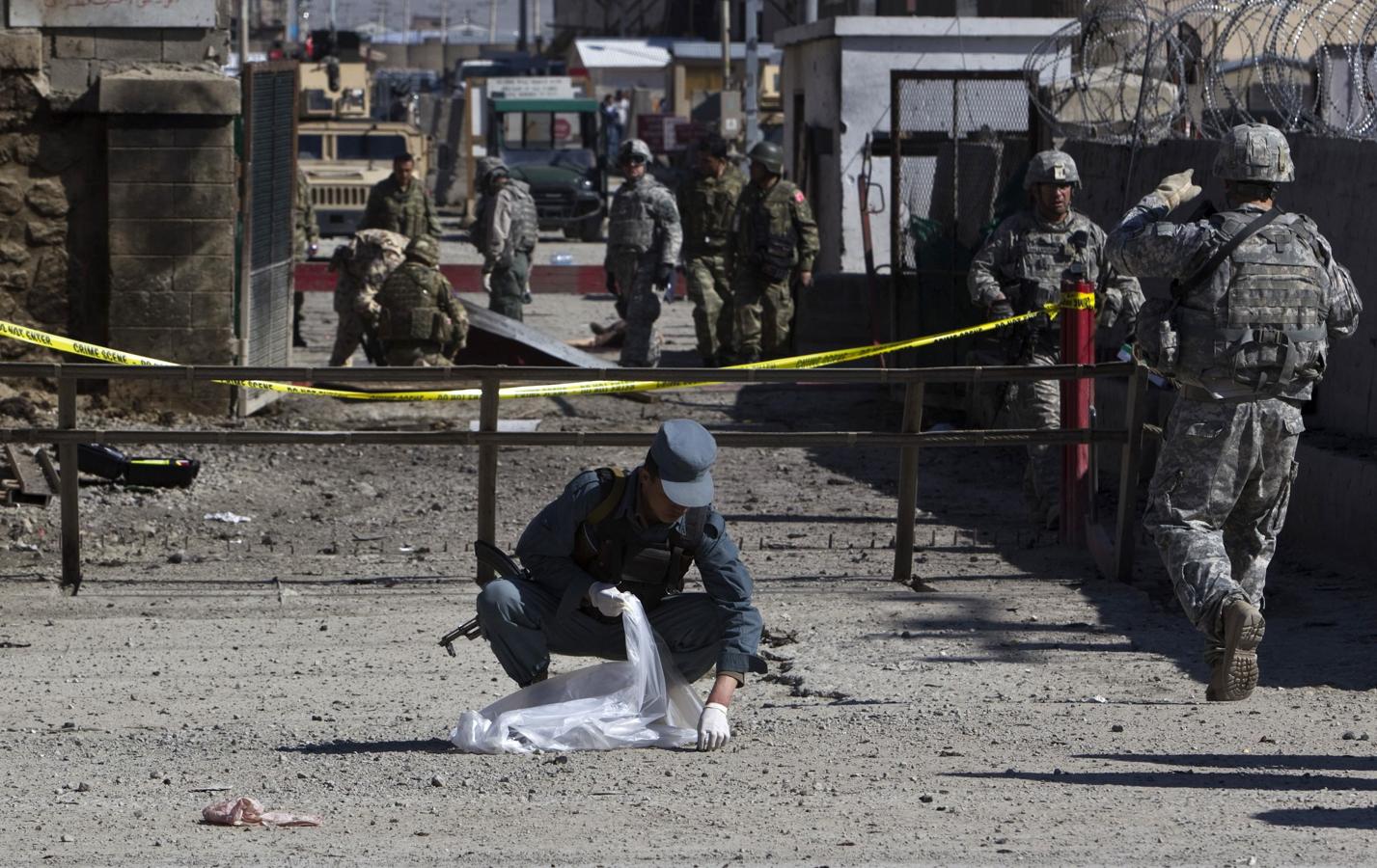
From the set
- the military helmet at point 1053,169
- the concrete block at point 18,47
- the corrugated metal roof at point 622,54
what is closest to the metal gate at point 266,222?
the concrete block at point 18,47

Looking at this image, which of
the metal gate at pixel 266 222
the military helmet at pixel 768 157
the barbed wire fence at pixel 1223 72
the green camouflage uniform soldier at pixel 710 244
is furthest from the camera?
the green camouflage uniform soldier at pixel 710 244

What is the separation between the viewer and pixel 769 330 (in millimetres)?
14359

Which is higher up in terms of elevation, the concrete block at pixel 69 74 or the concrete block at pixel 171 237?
the concrete block at pixel 69 74

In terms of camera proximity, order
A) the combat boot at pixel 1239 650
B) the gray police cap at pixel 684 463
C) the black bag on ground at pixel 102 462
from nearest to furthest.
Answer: the gray police cap at pixel 684 463 → the combat boot at pixel 1239 650 → the black bag on ground at pixel 102 462

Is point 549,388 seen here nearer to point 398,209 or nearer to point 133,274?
point 133,274

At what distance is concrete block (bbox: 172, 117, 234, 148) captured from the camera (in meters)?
11.8

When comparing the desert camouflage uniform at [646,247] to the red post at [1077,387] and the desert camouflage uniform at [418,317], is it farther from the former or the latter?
the red post at [1077,387]

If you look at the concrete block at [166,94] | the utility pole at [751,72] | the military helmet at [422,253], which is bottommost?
the military helmet at [422,253]

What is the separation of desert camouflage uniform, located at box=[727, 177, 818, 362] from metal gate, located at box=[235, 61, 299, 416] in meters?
3.11

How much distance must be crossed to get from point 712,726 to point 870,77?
13.8 meters

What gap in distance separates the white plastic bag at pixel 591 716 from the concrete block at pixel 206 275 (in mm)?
6995

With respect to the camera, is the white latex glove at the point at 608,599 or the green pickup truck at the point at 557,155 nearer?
the white latex glove at the point at 608,599

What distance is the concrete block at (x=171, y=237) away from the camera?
1187 cm

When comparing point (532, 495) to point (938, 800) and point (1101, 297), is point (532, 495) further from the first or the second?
point (938, 800)
